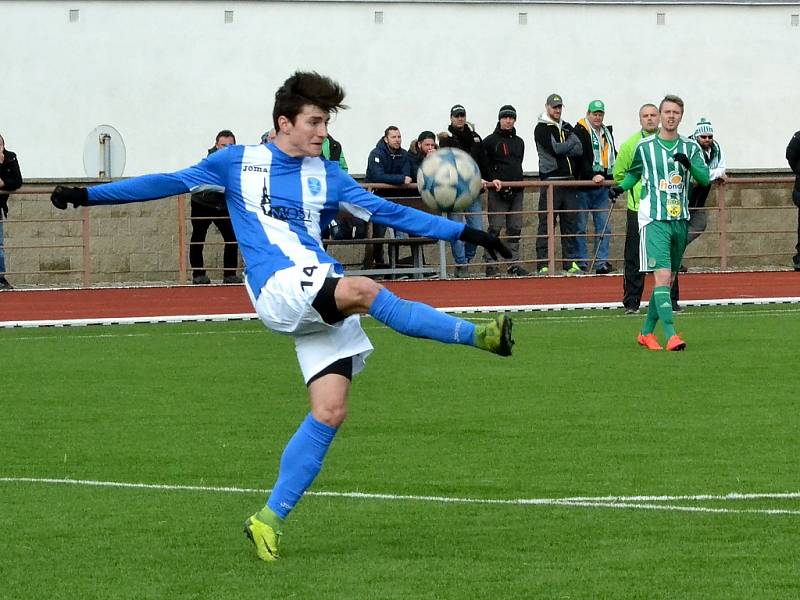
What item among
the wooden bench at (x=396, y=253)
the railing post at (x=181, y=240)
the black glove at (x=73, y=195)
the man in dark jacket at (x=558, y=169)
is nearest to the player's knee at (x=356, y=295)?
the black glove at (x=73, y=195)

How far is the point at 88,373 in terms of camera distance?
14.6 meters

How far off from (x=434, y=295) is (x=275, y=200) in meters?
14.7

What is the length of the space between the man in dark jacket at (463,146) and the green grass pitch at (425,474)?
7.51 metres

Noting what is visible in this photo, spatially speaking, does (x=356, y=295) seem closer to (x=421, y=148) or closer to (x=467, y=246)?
(x=421, y=148)

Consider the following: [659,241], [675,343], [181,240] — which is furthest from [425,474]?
[181,240]

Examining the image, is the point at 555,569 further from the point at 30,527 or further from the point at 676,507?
the point at 30,527

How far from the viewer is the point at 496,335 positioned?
7016mm

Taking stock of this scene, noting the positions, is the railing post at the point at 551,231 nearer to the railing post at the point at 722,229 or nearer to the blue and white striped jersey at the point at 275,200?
the railing post at the point at 722,229

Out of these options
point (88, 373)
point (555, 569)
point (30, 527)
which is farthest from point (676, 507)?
point (88, 373)

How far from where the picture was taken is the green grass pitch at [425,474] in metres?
6.78

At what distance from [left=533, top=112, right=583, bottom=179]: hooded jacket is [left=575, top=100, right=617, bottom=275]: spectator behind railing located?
0.45 feet

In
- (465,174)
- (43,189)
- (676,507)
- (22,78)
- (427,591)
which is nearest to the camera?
(427,591)

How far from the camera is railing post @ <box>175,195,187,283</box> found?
25.2 metres

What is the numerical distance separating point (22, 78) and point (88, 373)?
758 inches
